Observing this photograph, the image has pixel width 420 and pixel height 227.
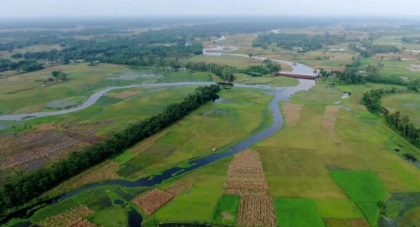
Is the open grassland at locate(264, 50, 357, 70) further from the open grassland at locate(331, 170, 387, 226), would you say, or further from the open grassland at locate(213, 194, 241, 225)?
the open grassland at locate(213, 194, 241, 225)

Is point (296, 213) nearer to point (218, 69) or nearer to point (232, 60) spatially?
point (218, 69)

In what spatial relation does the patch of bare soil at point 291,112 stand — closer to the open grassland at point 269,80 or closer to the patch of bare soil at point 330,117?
the patch of bare soil at point 330,117

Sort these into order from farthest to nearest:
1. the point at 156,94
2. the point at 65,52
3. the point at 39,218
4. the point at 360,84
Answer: the point at 65,52
the point at 360,84
the point at 156,94
the point at 39,218

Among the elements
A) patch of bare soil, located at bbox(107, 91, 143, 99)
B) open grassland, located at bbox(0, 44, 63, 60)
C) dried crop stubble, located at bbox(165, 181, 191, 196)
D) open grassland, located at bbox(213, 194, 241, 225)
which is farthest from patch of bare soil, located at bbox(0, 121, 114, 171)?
open grassland, located at bbox(0, 44, 63, 60)

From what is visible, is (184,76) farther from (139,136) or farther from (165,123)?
(139,136)

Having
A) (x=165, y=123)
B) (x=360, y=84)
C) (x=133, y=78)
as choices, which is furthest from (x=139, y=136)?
(x=360, y=84)

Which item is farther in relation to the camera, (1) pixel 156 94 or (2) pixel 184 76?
(2) pixel 184 76

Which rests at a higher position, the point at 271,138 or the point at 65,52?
the point at 65,52

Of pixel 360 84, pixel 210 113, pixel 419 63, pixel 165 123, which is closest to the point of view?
pixel 165 123
